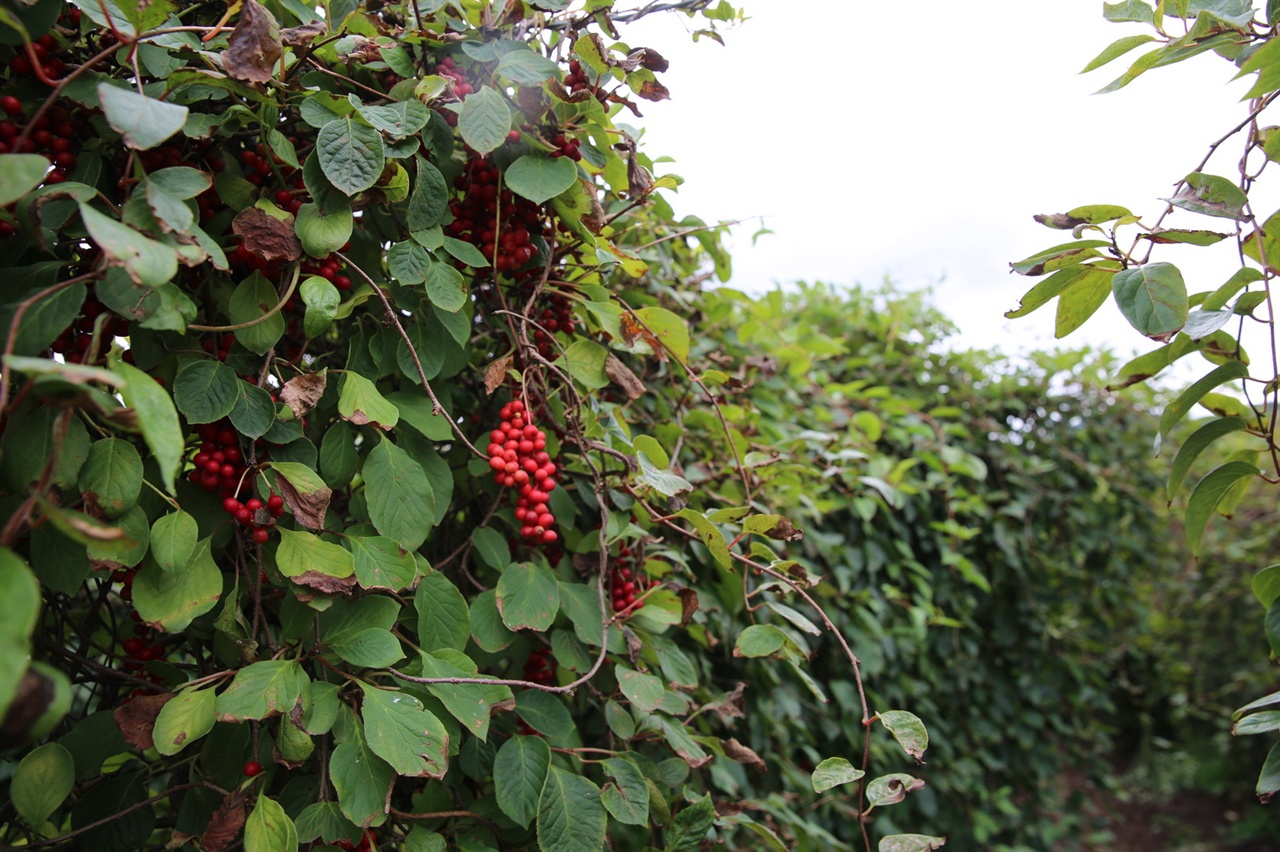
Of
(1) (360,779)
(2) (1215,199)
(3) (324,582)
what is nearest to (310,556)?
(3) (324,582)

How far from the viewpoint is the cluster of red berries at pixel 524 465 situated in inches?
39.7

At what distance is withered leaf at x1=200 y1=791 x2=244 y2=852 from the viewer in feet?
2.67

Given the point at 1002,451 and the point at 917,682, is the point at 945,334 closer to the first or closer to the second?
the point at 1002,451

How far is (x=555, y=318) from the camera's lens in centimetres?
122

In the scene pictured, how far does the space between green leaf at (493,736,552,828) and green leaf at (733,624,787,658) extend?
0.30m

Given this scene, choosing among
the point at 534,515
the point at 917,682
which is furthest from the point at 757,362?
the point at 917,682

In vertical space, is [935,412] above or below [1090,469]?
below

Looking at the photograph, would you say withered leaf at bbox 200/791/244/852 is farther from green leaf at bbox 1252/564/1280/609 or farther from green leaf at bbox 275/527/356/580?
green leaf at bbox 1252/564/1280/609

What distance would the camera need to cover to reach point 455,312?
101cm

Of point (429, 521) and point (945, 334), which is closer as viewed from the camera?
point (429, 521)

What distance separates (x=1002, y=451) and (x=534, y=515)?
8.20 feet

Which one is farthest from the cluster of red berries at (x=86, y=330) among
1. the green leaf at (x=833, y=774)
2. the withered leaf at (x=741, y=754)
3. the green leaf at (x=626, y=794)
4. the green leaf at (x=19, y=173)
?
the withered leaf at (x=741, y=754)

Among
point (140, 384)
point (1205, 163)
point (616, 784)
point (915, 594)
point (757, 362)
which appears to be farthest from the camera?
point (915, 594)

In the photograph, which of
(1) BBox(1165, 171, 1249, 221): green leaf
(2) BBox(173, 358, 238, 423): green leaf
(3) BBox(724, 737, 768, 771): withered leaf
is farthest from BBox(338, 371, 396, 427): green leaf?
(1) BBox(1165, 171, 1249, 221): green leaf
